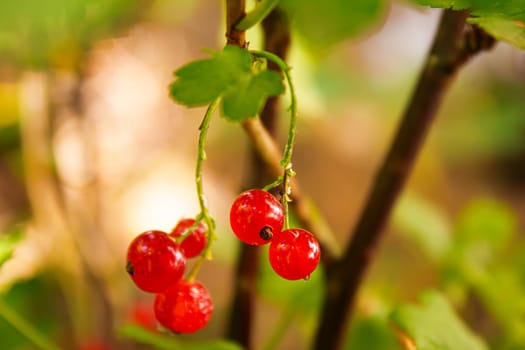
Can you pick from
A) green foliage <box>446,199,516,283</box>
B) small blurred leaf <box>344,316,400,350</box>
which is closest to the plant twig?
small blurred leaf <box>344,316,400,350</box>

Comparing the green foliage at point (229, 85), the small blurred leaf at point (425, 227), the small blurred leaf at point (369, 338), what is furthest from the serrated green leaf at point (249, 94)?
the small blurred leaf at point (425, 227)

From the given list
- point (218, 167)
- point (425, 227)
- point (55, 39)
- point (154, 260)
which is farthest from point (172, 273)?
point (218, 167)

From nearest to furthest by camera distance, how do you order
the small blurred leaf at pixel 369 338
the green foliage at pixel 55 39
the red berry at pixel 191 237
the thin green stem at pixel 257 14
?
the thin green stem at pixel 257 14
the red berry at pixel 191 237
the small blurred leaf at pixel 369 338
the green foliage at pixel 55 39

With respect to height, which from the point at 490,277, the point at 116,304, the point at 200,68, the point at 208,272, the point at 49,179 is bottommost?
the point at 208,272

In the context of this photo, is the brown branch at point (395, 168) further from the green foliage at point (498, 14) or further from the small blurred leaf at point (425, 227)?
the small blurred leaf at point (425, 227)

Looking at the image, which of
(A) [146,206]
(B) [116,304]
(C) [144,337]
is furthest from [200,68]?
(A) [146,206]

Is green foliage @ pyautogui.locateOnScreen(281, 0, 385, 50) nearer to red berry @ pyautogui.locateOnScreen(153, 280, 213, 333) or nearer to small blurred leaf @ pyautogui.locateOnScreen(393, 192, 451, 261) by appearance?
red berry @ pyautogui.locateOnScreen(153, 280, 213, 333)

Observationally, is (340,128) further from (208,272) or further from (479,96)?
A: (208,272)
